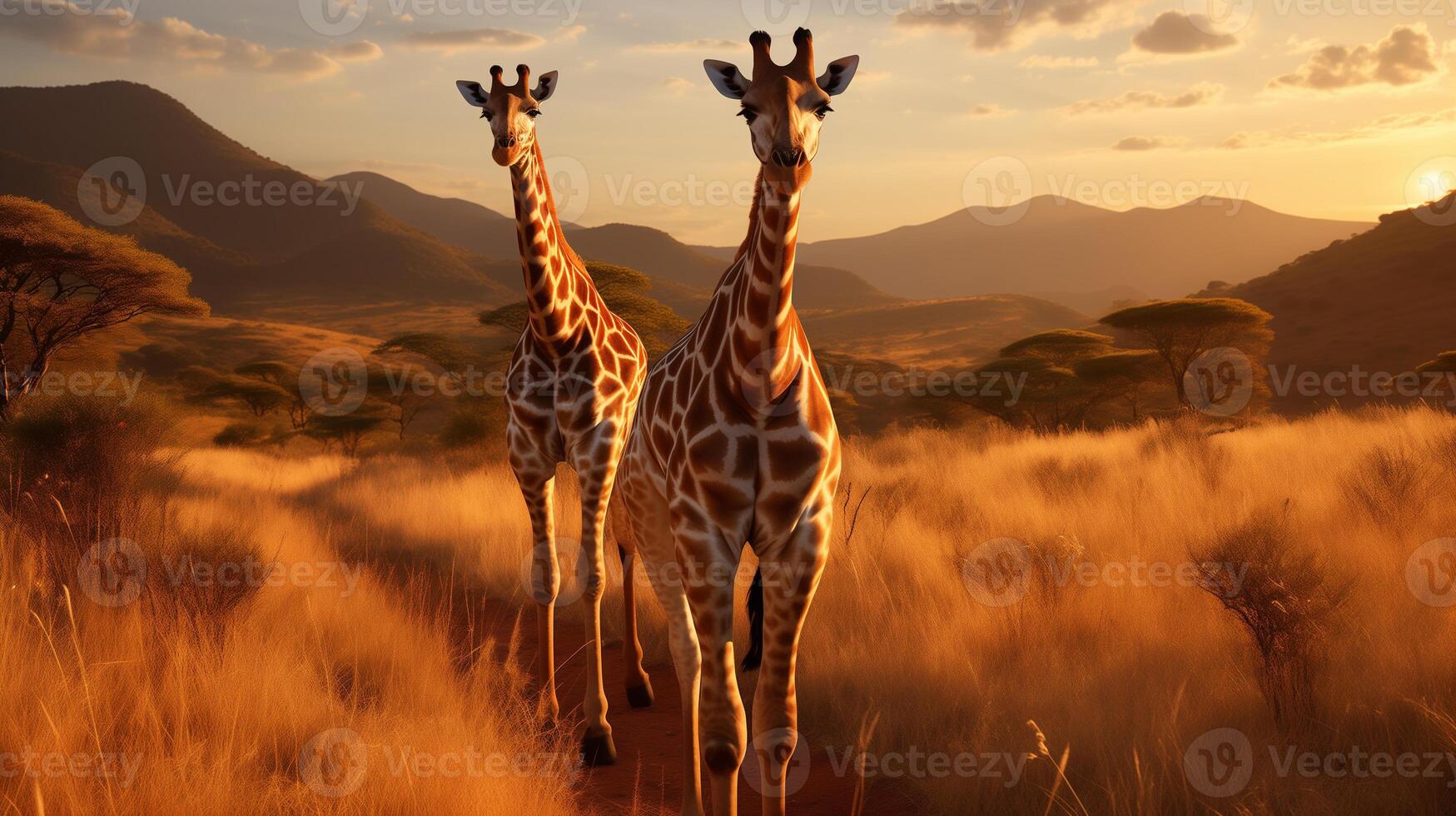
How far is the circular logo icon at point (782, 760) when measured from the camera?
9.91 ft

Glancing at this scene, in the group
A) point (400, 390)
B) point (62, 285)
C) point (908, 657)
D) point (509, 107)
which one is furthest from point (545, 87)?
point (400, 390)

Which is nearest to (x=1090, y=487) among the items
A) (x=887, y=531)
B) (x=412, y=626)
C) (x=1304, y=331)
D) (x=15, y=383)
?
(x=887, y=531)

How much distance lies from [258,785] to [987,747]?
3253 millimetres

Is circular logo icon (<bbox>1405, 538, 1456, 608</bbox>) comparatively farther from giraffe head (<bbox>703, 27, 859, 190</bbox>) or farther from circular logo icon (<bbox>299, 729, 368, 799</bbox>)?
circular logo icon (<bbox>299, 729, 368, 799</bbox>)

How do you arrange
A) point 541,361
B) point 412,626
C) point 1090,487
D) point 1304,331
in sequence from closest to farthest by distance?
point 541,361 → point 412,626 → point 1090,487 → point 1304,331

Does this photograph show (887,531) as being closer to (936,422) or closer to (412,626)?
(412,626)

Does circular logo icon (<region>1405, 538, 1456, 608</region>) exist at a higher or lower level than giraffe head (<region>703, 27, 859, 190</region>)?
lower

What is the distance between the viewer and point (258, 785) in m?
3.32

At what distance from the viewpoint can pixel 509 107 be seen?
4.73 m

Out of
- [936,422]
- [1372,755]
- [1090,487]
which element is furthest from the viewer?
[936,422]

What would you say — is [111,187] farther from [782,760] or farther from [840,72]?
[782,760]

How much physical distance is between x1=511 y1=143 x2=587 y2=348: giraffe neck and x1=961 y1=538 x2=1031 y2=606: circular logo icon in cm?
355

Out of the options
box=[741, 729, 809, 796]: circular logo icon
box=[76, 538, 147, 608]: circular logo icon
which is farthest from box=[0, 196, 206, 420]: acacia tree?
box=[741, 729, 809, 796]: circular logo icon

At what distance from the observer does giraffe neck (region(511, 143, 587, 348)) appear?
5.11m
